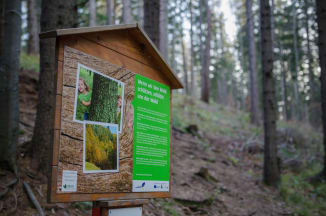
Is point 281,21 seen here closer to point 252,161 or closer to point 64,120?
point 252,161

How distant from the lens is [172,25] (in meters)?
35.4

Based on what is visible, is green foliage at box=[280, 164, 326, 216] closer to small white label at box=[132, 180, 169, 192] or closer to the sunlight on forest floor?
the sunlight on forest floor

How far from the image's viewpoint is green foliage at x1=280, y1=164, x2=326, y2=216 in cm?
807

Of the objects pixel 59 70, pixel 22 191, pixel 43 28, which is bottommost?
pixel 22 191

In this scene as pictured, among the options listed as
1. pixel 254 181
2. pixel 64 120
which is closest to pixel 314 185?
pixel 254 181

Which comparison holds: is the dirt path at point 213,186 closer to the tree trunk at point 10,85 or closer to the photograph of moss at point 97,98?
the tree trunk at point 10,85

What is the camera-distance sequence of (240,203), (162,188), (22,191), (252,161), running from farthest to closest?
(252,161) < (240,203) < (22,191) < (162,188)

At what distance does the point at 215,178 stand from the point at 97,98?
664cm

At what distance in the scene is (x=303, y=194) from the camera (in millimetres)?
9062

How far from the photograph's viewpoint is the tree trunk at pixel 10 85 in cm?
409

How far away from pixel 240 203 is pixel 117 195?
5395mm

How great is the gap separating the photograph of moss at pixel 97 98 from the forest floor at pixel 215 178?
1.94m

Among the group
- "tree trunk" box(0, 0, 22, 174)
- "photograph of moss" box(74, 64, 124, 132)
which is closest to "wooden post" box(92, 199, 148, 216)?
"photograph of moss" box(74, 64, 124, 132)

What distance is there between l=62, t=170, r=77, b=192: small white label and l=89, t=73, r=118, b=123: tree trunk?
52 cm
